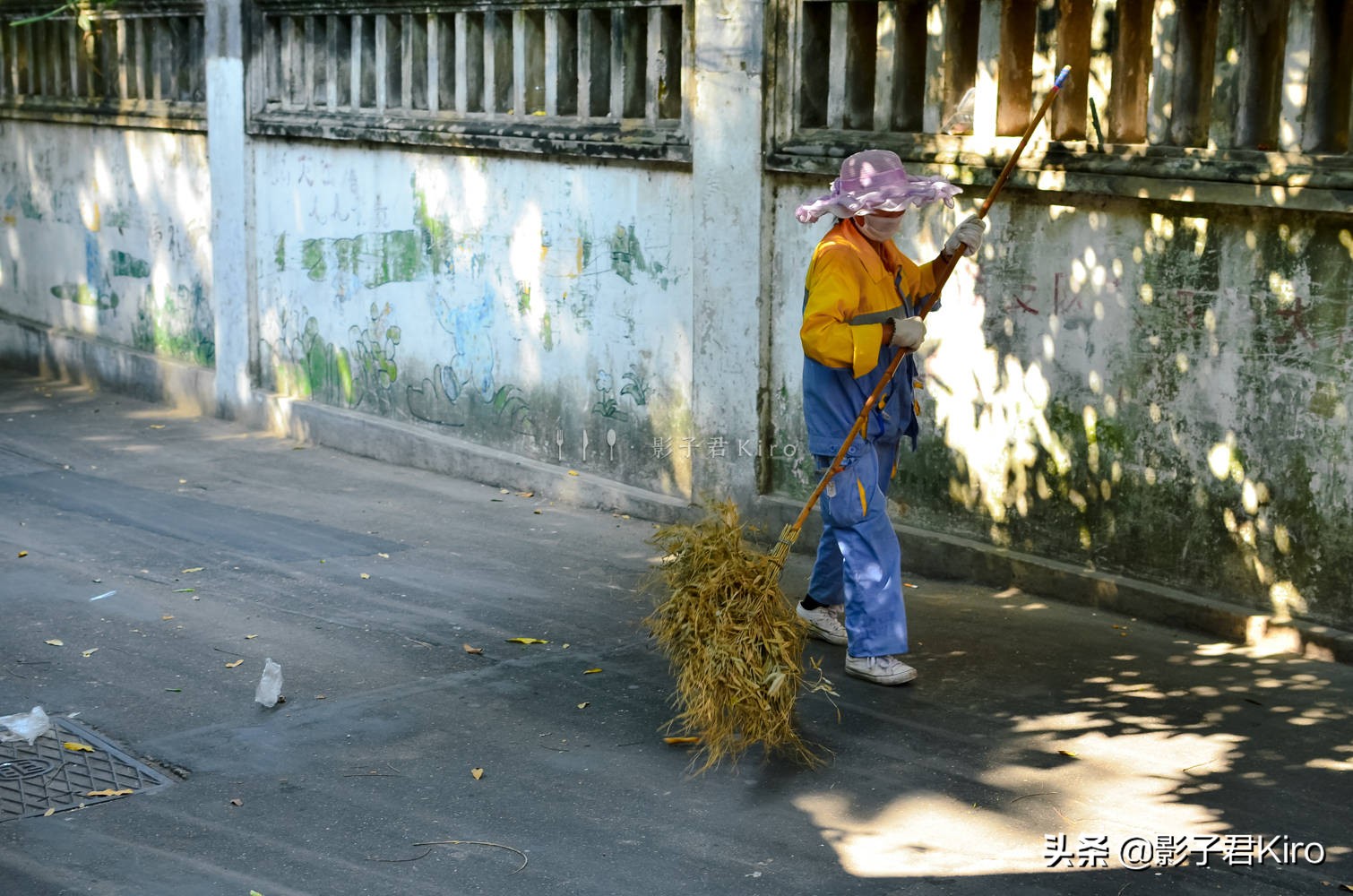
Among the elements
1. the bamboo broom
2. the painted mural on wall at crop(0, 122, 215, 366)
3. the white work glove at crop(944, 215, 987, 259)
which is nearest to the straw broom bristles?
the bamboo broom

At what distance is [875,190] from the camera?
618 centimetres

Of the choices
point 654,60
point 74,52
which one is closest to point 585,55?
point 654,60

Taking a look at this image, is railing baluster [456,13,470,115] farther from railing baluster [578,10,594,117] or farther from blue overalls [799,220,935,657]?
blue overalls [799,220,935,657]

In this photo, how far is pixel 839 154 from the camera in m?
7.92

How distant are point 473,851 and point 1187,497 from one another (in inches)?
142

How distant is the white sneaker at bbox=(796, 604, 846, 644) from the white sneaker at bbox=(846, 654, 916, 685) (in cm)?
46

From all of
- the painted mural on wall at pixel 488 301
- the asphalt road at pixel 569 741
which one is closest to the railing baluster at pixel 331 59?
the painted mural on wall at pixel 488 301

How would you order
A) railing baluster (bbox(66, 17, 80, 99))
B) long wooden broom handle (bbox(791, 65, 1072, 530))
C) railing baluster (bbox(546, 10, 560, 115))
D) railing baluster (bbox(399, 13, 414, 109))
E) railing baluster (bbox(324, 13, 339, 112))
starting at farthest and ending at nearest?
railing baluster (bbox(66, 17, 80, 99)) < railing baluster (bbox(324, 13, 339, 112)) < railing baluster (bbox(399, 13, 414, 109)) < railing baluster (bbox(546, 10, 560, 115)) < long wooden broom handle (bbox(791, 65, 1072, 530))

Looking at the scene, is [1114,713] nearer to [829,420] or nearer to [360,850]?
[829,420]

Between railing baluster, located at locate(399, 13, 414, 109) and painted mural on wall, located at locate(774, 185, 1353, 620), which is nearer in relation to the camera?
painted mural on wall, located at locate(774, 185, 1353, 620)

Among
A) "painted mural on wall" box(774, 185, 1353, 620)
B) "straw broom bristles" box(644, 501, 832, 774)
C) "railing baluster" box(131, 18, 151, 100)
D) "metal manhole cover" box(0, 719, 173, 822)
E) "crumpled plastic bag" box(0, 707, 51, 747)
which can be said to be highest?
"railing baluster" box(131, 18, 151, 100)

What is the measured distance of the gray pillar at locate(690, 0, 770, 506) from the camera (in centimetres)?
839

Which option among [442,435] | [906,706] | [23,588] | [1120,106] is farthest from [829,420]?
[442,435]

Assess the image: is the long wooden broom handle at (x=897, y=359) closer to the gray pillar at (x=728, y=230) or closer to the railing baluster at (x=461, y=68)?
the gray pillar at (x=728, y=230)
